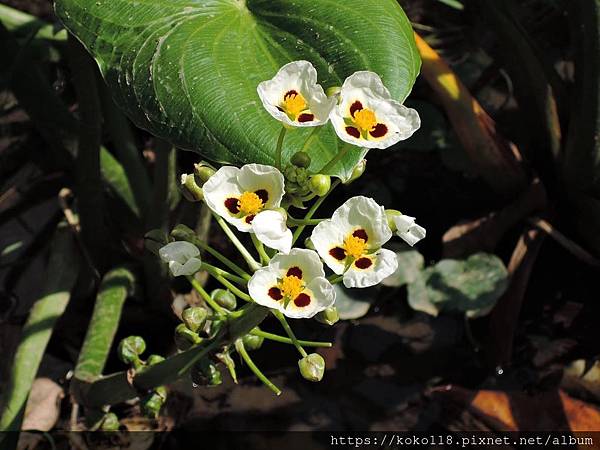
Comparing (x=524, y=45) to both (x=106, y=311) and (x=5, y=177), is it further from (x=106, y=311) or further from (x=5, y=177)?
(x=5, y=177)

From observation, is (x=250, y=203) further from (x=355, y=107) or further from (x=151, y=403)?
(x=151, y=403)

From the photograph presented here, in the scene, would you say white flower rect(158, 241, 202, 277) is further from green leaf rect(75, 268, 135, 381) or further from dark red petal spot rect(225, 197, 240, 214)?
green leaf rect(75, 268, 135, 381)

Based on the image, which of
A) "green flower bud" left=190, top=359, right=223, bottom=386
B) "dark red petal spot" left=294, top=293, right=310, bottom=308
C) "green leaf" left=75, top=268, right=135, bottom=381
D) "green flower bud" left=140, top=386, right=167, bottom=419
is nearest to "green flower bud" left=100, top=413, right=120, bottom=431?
"green leaf" left=75, top=268, right=135, bottom=381

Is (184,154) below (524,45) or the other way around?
below

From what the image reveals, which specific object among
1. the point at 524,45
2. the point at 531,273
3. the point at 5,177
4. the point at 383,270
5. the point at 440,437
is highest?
the point at 383,270

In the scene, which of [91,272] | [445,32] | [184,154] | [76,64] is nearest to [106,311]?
[91,272]

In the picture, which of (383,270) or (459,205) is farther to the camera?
(459,205)

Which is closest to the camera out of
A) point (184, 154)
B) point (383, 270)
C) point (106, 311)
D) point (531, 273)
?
point (383, 270)
